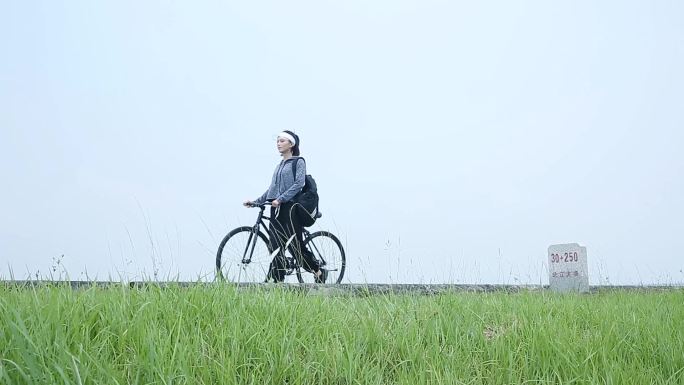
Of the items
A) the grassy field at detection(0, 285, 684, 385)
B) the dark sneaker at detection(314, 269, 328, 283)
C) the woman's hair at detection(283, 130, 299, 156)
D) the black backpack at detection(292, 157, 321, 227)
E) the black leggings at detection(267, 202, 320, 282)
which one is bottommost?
the grassy field at detection(0, 285, 684, 385)

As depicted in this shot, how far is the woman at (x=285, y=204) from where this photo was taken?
27.7 ft

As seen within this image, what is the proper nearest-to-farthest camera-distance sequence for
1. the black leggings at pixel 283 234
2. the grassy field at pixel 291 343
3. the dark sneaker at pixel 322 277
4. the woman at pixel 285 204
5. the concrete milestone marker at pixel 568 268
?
the grassy field at pixel 291 343, the woman at pixel 285 204, the black leggings at pixel 283 234, the dark sneaker at pixel 322 277, the concrete milestone marker at pixel 568 268

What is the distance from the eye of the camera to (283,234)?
8.66 metres

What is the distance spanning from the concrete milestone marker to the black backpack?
376cm

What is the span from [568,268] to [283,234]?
424 cm

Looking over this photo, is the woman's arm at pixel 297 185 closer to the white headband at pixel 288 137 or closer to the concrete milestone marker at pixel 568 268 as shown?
the white headband at pixel 288 137

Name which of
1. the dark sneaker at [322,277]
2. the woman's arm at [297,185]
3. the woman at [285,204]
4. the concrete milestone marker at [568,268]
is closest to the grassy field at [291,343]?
the woman's arm at [297,185]

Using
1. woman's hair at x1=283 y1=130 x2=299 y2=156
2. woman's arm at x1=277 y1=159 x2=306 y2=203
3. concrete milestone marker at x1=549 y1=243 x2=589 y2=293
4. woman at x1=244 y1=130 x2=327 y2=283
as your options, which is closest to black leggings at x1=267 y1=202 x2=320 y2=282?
woman at x1=244 y1=130 x2=327 y2=283

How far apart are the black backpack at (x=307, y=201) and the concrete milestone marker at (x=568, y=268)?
3.76m

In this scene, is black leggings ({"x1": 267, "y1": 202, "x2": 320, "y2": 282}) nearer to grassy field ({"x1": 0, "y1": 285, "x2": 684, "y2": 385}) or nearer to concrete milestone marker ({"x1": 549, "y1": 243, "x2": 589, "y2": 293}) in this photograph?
concrete milestone marker ({"x1": 549, "y1": 243, "x2": 589, "y2": 293})

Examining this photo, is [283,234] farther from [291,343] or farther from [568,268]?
[291,343]

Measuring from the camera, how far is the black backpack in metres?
8.52

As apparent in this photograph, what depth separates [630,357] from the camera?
12.8 feet

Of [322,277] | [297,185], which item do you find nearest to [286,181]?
[297,185]
